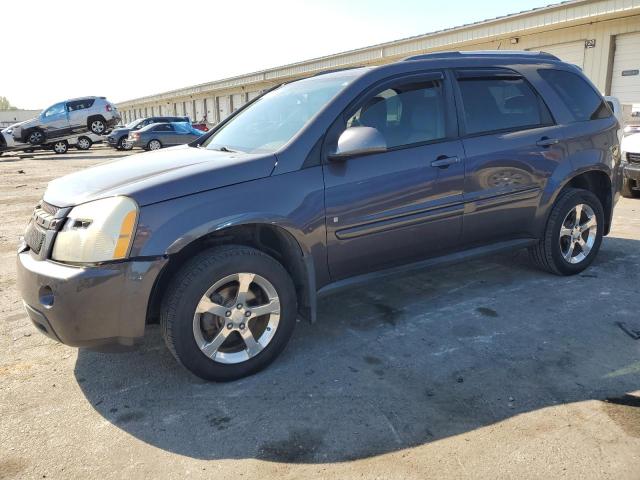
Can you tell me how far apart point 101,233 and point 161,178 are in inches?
18.1

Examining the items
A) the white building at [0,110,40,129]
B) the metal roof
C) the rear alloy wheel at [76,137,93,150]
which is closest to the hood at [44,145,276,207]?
the metal roof

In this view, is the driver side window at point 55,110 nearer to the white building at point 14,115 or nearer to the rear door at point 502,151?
the rear door at point 502,151

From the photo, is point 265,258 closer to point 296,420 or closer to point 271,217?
point 271,217

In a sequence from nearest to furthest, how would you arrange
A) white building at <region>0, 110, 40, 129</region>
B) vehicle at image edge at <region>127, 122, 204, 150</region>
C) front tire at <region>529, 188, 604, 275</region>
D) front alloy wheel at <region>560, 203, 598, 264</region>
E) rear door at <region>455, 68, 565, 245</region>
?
rear door at <region>455, 68, 565, 245</region> < front tire at <region>529, 188, 604, 275</region> < front alloy wheel at <region>560, 203, 598, 264</region> < vehicle at image edge at <region>127, 122, 204, 150</region> < white building at <region>0, 110, 40, 129</region>

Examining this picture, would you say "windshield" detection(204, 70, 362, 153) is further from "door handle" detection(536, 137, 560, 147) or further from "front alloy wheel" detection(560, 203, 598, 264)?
"front alloy wheel" detection(560, 203, 598, 264)

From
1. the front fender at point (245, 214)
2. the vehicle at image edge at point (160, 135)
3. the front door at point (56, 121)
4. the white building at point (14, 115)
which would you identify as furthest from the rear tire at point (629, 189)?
the white building at point (14, 115)

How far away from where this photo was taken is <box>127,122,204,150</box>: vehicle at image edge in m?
21.7

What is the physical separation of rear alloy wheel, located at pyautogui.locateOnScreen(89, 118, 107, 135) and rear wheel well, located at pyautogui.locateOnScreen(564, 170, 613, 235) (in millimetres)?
23530

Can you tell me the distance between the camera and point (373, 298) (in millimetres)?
4312

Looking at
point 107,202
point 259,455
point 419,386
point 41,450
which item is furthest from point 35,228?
point 419,386

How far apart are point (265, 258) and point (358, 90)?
4.27 ft

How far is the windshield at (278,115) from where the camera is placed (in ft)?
11.4

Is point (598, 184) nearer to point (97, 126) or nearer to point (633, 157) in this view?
point (633, 157)

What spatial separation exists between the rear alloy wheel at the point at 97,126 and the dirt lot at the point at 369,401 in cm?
2205
